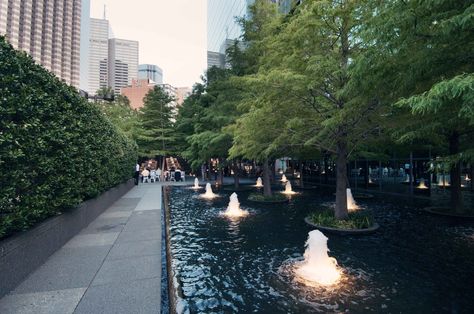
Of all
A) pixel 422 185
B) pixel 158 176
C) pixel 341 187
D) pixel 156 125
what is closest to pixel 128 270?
pixel 341 187

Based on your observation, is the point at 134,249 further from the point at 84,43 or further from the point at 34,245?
the point at 84,43

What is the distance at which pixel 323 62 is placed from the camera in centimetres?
Result: 834

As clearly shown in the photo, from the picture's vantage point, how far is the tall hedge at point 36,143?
4719mm

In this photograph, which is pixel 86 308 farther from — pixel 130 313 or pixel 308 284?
pixel 308 284

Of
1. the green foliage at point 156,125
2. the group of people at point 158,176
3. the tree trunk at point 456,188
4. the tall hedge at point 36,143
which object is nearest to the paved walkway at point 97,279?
the tall hedge at point 36,143

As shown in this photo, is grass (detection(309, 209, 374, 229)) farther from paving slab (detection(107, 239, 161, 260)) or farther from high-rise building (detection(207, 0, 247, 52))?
high-rise building (detection(207, 0, 247, 52))

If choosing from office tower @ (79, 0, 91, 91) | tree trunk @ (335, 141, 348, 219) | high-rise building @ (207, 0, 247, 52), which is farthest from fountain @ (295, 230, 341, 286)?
office tower @ (79, 0, 91, 91)

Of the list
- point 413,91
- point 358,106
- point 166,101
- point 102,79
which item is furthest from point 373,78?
point 102,79

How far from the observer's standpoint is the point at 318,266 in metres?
5.90

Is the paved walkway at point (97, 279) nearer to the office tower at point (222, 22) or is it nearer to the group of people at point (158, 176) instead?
the group of people at point (158, 176)

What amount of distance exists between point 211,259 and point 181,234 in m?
2.71

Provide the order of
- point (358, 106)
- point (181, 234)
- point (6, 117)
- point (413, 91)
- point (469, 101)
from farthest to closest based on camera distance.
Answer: point (181, 234) → point (358, 106) → point (413, 91) → point (6, 117) → point (469, 101)

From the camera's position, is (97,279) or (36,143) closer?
(97,279)

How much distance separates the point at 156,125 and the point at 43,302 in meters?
34.5
